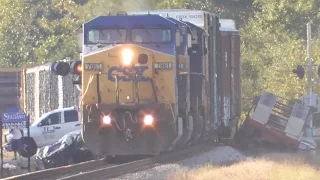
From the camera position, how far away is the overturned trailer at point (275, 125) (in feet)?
101

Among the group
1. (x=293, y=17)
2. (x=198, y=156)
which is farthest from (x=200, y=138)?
(x=293, y=17)

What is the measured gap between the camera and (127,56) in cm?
2155

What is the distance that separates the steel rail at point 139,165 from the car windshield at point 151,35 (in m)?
2.98

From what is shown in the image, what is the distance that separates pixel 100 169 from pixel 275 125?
39.8ft

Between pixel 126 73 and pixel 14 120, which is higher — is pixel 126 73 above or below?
above

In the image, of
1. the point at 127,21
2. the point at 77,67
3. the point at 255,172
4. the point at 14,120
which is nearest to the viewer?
the point at 255,172

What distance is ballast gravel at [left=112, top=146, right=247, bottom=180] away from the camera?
1952 cm

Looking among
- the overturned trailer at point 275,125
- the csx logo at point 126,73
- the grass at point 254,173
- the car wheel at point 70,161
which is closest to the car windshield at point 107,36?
the csx logo at point 126,73

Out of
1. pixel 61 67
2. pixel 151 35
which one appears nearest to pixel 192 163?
pixel 151 35

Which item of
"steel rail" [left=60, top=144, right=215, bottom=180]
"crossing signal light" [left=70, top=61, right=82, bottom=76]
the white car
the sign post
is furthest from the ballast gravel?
the white car

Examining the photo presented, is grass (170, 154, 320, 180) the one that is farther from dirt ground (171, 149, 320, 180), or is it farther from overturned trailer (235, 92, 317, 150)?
overturned trailer (235, 92, 317, 150)

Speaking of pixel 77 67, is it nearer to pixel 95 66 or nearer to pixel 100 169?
pixel 95 66

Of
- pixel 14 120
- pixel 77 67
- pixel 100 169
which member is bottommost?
pixel 100 169

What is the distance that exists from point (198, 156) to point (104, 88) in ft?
12.9
